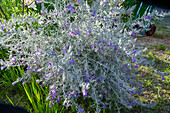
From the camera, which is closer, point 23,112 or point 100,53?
point 23,112

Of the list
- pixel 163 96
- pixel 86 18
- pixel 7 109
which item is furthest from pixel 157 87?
pixel 7 109

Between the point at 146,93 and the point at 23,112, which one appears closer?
the point at 23,112

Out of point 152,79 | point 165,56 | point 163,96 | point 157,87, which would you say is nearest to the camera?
point 163,96

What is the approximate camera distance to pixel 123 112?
1706 mm

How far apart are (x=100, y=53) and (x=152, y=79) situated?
1.12m

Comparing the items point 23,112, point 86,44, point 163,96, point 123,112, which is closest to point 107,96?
point 123,112

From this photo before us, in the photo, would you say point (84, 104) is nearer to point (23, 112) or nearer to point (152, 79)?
point (23, 112)

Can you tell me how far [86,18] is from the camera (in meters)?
1.77

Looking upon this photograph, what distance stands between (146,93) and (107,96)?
0.60 metres

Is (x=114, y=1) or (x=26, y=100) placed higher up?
(x=114, y=1)

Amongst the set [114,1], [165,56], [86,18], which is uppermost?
[114,1]

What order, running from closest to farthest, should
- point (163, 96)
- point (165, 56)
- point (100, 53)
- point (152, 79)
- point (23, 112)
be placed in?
point (23, 112) < point (100, 53) < point (163, 96) < point (152, 79) < point (165, 56)

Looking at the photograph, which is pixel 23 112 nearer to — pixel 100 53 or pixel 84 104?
pixel 84 104

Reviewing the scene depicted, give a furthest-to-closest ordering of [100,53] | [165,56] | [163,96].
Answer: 1. [165,56]
2. [163,96]
3. [100,53]
